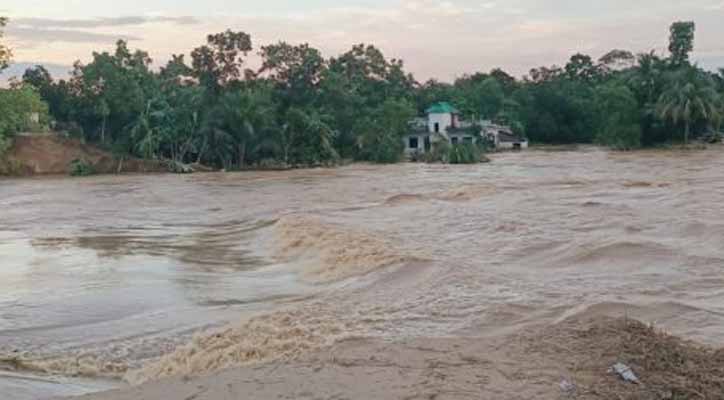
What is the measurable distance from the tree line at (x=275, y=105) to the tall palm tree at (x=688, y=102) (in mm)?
83

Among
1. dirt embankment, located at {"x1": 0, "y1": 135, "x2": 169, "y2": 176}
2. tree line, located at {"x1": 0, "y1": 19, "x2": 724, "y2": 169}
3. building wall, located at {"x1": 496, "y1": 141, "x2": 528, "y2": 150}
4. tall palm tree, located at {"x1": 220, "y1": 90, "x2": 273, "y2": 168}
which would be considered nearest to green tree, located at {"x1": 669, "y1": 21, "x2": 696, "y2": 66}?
tree line, located at {"x1": 0, "y1": 19, "x2": 724, "y2": 169}

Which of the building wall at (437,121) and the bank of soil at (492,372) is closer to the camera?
the bank of soil at (492,372)

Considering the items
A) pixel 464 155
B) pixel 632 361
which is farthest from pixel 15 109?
pixel 632 361

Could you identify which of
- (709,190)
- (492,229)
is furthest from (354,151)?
(492,229)

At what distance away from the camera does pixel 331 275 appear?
11.9 meters

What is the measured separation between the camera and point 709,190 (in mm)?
20766

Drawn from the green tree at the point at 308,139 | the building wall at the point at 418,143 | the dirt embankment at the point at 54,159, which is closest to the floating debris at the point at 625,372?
the green tree at the point at 308,139

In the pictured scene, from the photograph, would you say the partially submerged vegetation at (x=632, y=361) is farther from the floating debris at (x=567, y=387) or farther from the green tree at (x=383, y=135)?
the green tree at (x=383, y=135)

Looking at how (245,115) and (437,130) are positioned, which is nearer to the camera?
(245,115)

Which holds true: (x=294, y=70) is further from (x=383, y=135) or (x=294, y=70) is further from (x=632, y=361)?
(x=632, y=361)

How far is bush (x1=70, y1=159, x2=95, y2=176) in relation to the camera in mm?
48781

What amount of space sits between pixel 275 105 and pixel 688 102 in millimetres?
25784

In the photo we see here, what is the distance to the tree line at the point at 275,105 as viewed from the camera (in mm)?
49438

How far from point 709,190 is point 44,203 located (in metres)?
22.0
